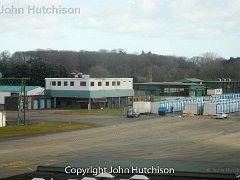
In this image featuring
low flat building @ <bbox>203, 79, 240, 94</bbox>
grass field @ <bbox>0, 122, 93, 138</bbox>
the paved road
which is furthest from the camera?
low flat building @ <bbox>203, 79, 240, 94</bbox>

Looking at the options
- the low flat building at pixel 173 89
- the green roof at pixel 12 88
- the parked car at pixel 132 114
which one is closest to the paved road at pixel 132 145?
the parked car at pixel 132 114

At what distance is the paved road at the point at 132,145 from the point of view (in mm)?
33344

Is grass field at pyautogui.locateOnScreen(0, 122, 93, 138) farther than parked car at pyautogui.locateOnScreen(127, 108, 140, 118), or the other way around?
parked car at pyautogui.locateOnScreen(127, 108, 140, 118)

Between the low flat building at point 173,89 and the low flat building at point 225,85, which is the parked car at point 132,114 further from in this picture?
the low flat building at point 225,85

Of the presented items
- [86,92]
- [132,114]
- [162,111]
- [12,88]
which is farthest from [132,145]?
[12,88]

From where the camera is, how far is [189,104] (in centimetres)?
7894

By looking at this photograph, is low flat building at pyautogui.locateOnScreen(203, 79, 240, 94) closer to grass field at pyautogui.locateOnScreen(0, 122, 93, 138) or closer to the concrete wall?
the concrete wall

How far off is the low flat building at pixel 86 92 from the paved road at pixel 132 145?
3424 cm

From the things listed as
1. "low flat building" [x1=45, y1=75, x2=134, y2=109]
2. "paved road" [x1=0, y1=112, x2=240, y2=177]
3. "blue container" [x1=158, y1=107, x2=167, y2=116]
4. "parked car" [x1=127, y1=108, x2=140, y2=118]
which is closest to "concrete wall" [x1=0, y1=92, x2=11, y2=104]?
"low flat building" [x1=45, y1=75, x2=134, y2=109]

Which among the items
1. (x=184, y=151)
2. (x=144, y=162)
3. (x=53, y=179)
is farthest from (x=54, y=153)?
(x=53, y=179)

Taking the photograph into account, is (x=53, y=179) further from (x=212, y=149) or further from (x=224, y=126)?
(x=224, y=126)

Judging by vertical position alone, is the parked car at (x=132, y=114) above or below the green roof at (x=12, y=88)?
below

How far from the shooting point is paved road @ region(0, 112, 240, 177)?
3334 cm

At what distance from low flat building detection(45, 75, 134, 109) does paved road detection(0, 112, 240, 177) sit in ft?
112
